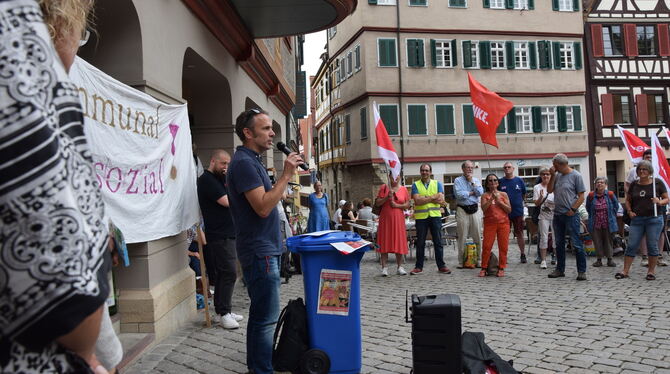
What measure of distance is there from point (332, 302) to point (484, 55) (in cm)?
2793

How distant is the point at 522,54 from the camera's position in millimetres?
30500

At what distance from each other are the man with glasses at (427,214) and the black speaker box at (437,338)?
21.6 ft

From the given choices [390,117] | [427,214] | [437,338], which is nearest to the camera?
[437,338]

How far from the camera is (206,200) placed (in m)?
6.63

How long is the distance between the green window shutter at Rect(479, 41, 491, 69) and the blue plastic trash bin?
2756 cm

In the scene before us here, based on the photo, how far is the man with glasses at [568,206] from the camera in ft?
28.4

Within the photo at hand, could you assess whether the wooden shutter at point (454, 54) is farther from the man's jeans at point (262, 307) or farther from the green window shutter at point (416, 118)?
the man's jeans at point (262, 307)

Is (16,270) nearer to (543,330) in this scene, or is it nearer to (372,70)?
(543,330)

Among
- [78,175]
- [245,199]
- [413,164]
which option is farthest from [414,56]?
[78,175]

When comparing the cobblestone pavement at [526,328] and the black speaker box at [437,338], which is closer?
the black speaker box at [437,338]

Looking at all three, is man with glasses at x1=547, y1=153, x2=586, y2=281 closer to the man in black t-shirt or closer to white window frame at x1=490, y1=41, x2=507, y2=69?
the man in black t-shirt

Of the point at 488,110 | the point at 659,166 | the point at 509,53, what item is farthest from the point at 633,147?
the point at 509,53

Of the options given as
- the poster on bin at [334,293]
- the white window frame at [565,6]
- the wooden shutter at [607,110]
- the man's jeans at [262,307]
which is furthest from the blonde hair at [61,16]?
the white window frame at [565,6]

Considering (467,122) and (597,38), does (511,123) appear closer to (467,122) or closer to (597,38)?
(467,122)
